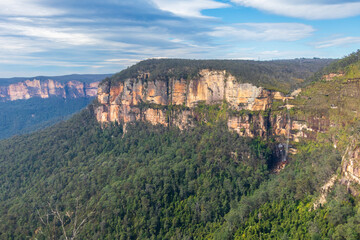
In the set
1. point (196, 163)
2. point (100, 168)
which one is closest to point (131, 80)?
point (100, 168)

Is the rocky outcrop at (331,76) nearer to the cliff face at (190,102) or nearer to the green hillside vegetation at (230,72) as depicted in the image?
the green hillside vegetation at (230,72)

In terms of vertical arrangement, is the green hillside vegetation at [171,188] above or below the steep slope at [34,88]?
below

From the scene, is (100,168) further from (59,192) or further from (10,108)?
(10,108)

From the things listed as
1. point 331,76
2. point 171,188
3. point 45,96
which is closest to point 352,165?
point 171,188

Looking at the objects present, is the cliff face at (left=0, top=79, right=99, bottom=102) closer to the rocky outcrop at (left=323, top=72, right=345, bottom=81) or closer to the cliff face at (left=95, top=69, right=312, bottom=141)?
the cliff face at (left=95, top=69, right=312, bottom=141)

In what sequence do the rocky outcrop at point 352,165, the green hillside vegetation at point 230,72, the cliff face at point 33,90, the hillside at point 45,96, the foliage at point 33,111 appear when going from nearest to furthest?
the rocky outcrop at point 352,165 → the green hillside vegetation at point 230,72 → the foliage at point 33,111 → the hillside at point 45,96 → the cliff face at point 33,90

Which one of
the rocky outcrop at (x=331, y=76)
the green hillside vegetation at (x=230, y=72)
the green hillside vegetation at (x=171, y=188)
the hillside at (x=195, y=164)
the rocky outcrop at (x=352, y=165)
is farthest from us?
the green hillside vegetation at (x=230, y=72)

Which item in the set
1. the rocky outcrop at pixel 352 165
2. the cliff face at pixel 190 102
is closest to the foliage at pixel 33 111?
the cliff face at pixel 190 102
